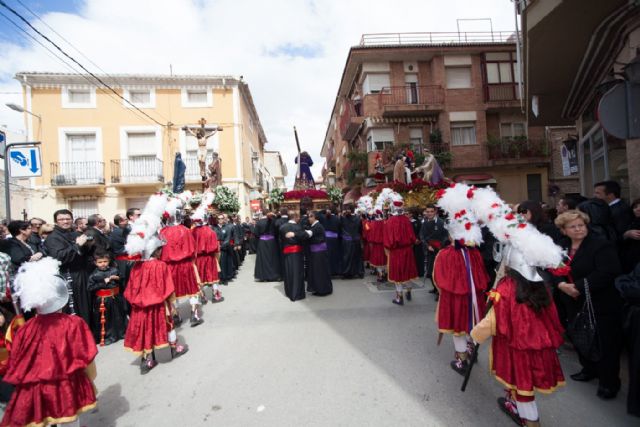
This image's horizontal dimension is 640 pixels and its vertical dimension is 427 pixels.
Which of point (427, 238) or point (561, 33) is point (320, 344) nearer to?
point (427, 238)

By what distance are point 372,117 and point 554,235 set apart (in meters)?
14.6

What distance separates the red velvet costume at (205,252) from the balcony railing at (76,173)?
49.7 ft

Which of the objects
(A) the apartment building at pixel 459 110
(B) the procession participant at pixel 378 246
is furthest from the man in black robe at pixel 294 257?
(A) the apartment building at pixel 459 110

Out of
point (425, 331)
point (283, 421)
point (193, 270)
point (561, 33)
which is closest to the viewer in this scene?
point (283, 421)

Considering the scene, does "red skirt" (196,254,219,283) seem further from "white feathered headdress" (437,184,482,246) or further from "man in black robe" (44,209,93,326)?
"white feathered headdress" (437,184,482,246)

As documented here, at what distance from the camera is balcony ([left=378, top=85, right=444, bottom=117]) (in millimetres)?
17516

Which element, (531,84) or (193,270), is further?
(531,84)

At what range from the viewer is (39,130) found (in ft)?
59.4

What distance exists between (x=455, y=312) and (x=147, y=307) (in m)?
3.55

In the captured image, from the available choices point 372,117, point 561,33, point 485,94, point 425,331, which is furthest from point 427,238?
point 485,94

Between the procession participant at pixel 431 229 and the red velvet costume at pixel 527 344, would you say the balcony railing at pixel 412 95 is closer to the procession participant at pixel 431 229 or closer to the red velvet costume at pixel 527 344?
the procession participant at pixel 431 229

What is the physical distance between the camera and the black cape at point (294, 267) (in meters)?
6.80

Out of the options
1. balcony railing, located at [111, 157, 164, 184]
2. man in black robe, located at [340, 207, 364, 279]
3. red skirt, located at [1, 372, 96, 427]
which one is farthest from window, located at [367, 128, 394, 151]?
red skirt, located at [1, 372, 96, 427]

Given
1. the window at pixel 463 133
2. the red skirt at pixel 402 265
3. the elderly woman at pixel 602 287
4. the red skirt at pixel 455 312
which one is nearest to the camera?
the elderly woman at pixel 602 287
